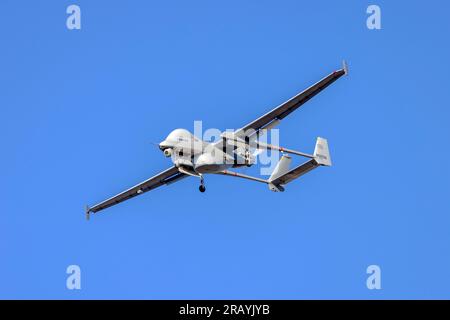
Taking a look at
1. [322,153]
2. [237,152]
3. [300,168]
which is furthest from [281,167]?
[237,152]

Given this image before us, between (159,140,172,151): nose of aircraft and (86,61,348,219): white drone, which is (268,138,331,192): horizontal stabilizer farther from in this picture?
(159,140,172,151): nose of aircraft

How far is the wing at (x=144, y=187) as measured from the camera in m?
70.4

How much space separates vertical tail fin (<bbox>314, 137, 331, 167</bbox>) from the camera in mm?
67800

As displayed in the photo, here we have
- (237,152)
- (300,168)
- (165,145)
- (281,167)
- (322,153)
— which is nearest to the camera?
(165,145)

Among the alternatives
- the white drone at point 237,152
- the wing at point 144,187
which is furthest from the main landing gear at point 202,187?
the wing at point 144,187

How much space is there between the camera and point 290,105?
6650cm

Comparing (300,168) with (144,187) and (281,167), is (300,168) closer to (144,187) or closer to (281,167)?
(281,167)

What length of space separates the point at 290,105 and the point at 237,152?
15.2ft

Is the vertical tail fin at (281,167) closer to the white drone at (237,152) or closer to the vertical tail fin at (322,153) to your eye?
the white drone at (237,152)

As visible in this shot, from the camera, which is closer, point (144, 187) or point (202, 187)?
point (202, 187)

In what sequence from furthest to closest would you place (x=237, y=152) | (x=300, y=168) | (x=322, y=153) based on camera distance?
1. (x=300, y=168)
2. (x=322, y=153)
3. (x=237, y=152)
